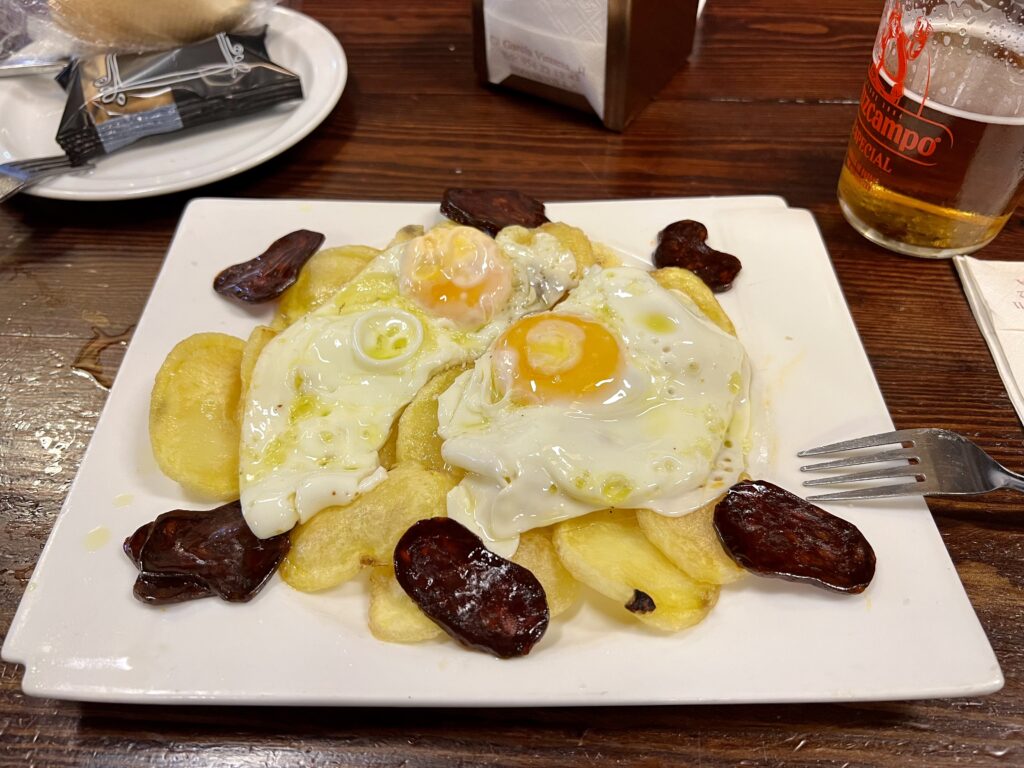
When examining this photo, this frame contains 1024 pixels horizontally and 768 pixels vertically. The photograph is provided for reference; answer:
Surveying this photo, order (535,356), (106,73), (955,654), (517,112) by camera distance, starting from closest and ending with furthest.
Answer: (955,654), (535,356), (106,73), (517,112)

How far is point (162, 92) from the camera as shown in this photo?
2172mm

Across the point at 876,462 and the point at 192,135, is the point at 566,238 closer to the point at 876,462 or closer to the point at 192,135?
the point at 876,462

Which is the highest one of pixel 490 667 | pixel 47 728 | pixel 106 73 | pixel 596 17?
pixel 596 17

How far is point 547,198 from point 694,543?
1.24 meters

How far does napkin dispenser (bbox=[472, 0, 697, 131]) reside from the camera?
203 centimetres

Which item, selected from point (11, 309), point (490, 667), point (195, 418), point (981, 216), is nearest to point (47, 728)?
point (195, 418)

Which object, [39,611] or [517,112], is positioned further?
[517,112]

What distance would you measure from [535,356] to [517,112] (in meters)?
1.34

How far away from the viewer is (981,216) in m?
1.79

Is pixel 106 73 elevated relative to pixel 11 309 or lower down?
elevated

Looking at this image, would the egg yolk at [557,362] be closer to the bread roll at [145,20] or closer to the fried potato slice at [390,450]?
the fried potato slice at [390,450]

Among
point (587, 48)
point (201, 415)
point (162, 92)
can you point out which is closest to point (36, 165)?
point (162, 92)

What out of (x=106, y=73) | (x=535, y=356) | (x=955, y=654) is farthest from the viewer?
(x=106, y=73)

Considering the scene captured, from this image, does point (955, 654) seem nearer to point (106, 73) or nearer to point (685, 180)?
point (685, 180)
